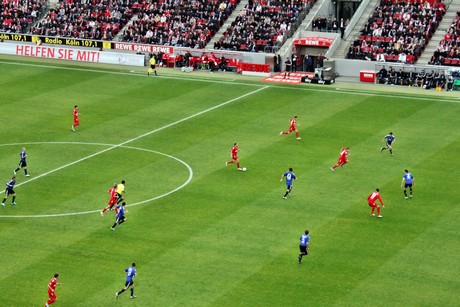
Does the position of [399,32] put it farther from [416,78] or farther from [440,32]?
[416,78]

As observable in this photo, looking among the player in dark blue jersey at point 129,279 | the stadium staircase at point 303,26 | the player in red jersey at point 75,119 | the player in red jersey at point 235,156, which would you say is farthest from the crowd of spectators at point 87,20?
the player in dark blue jersey at point 129,279

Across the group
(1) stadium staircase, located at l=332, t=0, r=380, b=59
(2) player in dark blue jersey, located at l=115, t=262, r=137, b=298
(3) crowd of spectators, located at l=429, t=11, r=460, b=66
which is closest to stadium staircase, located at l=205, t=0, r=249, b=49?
(1) stadium staircase, located at l=332, t=0, r=380, b=59

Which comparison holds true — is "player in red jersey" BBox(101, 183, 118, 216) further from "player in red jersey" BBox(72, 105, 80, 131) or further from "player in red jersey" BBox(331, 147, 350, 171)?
"player in red jersey" BBox(72, 105, 80, 131)

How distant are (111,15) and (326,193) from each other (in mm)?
49742

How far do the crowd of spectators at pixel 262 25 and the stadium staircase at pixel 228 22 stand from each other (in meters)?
0.77

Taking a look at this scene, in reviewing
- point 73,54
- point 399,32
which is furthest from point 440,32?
point 73,54

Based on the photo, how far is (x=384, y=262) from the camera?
49000 mm

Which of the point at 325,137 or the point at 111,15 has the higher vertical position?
the point at 111,15

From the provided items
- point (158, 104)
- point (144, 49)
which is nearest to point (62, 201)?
point (158, 104)

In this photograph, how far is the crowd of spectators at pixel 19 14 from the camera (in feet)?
345

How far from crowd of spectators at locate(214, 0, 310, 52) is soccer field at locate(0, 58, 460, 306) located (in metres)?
7.89

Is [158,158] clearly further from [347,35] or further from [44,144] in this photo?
[347,35]

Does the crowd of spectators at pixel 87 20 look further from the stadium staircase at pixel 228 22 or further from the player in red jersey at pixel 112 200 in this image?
the player in red jersey at pixel 112 200

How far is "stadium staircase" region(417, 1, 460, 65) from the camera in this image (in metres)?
90.1
